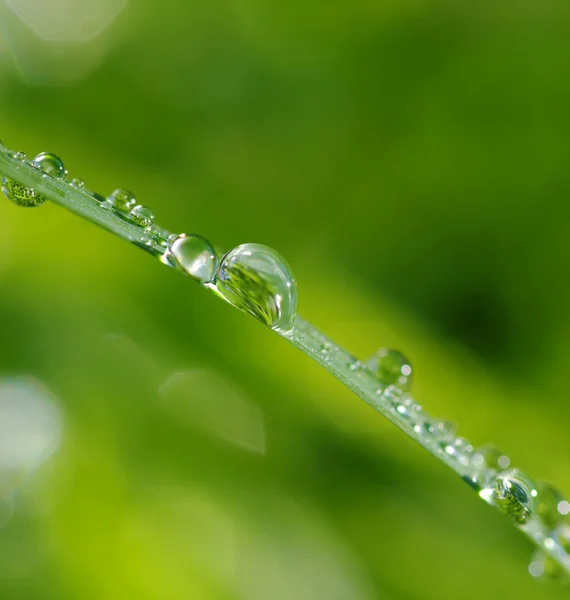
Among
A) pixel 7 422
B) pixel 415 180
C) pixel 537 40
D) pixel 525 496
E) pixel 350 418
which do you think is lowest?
pixel 7 422

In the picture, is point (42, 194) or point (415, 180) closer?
point (42, 194)

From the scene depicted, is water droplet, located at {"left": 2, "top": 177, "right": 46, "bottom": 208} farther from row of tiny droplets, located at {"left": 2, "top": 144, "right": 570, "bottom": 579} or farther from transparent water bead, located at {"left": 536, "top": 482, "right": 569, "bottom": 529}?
transparent water bead, located at {"left": 536, "top": 482, "right": 569, "bottom": 529}

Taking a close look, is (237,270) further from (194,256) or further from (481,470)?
(481,470)

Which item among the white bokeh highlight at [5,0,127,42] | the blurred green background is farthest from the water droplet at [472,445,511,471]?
the white bokeh highlight at [5,0,127,42]

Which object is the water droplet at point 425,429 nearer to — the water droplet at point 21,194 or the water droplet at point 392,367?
the water droplet at point 392,367

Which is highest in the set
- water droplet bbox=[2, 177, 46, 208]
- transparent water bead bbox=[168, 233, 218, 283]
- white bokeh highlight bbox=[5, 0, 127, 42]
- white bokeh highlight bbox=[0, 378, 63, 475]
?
white bokeh highlight bbox=[5, 0, 127, 42]

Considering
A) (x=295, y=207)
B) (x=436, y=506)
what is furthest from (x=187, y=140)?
(x=436, y=506)

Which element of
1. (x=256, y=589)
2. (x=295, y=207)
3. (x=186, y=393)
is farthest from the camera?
(x=295, y=207)

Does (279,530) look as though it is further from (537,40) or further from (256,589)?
(537,40)
